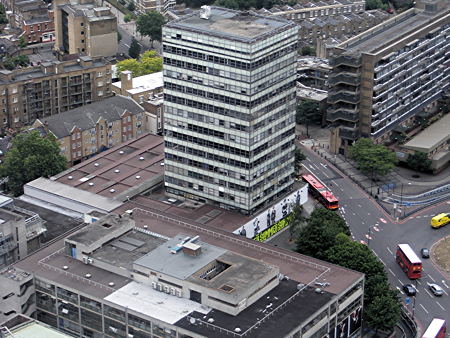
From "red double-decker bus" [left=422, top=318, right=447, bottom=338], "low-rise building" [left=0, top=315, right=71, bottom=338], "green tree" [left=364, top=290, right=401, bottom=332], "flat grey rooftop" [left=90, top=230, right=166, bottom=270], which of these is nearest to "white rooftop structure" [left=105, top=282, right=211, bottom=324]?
"flat grey rooftop" [left=90, top=230, right=166, bottom=270]

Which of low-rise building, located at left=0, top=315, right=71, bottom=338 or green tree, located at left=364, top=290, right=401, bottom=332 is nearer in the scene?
low-rise building, located at left=0, top=315, right=71, bottom=338

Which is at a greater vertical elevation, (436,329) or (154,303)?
(154,303)

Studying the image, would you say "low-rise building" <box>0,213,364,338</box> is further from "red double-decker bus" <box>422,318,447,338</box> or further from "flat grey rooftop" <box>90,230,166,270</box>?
"red double-decker bus" <box>422,318,447,338</box>

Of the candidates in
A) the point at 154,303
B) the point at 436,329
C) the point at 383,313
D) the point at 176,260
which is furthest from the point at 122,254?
the point at 436,329

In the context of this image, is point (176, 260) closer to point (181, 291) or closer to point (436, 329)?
point (181, 291)

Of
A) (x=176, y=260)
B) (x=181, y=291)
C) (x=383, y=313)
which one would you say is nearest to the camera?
(x=181, y=291)

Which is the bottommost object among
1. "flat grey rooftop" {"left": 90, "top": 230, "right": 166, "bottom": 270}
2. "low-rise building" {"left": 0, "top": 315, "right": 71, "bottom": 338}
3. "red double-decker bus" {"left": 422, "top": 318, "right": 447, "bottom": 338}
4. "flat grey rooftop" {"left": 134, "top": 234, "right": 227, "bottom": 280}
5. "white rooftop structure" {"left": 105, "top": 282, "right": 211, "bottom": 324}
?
"red double-decker bus" {"left": 422, "top": 318, "right": 447, "bottom": 338}

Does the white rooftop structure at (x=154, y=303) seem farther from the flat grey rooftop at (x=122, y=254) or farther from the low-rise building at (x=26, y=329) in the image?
the low-rise building at (x=26, y=329)

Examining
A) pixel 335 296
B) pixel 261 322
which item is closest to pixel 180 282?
pixel 261 322
